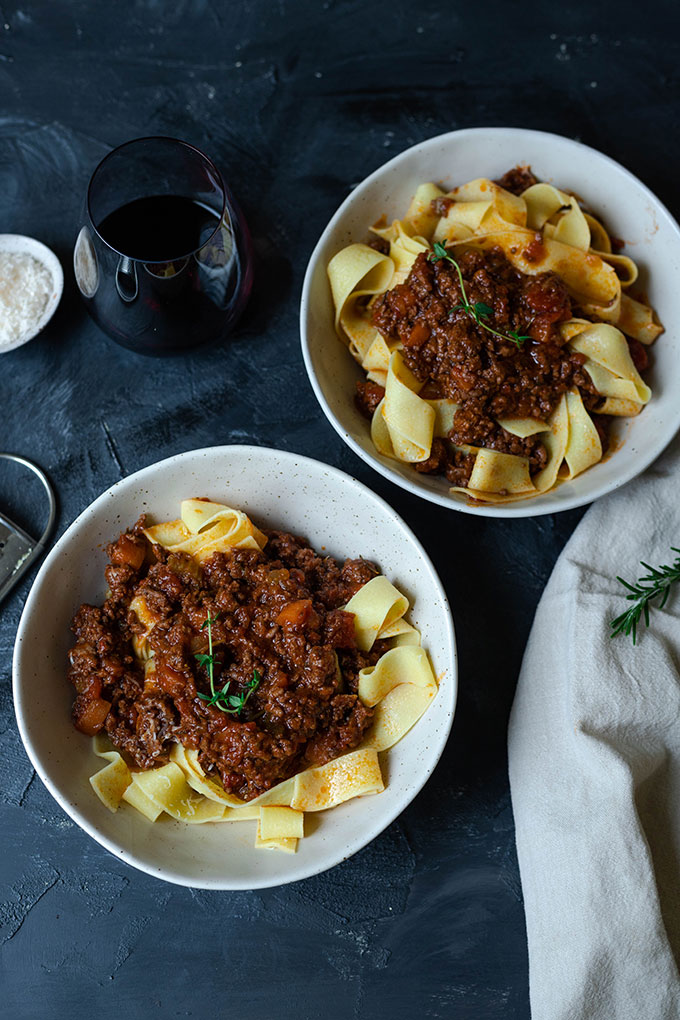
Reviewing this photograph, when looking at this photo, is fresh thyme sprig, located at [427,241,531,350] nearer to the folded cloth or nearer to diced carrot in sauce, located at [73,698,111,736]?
the folded cloth

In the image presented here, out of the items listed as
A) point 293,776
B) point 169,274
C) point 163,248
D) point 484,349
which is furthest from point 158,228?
point 293,776

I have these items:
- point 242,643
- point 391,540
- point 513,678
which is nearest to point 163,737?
point 242,643

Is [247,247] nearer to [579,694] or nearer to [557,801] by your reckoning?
[579,694]

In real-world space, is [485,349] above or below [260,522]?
above

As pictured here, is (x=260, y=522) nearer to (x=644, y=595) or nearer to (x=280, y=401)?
(x=280, y=401)

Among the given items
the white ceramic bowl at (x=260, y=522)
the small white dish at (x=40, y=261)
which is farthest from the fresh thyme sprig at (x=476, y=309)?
the small white dish at (x=40, y=261)

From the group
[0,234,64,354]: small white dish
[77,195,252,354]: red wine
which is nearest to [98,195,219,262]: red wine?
[77,195,252,354]: red wine

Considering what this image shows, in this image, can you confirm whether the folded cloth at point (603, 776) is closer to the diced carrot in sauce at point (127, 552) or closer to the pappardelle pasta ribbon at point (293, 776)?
the pappardelle pasta ribbon at point (293, 776)

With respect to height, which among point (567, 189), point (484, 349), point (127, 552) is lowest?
point (127, 552)
